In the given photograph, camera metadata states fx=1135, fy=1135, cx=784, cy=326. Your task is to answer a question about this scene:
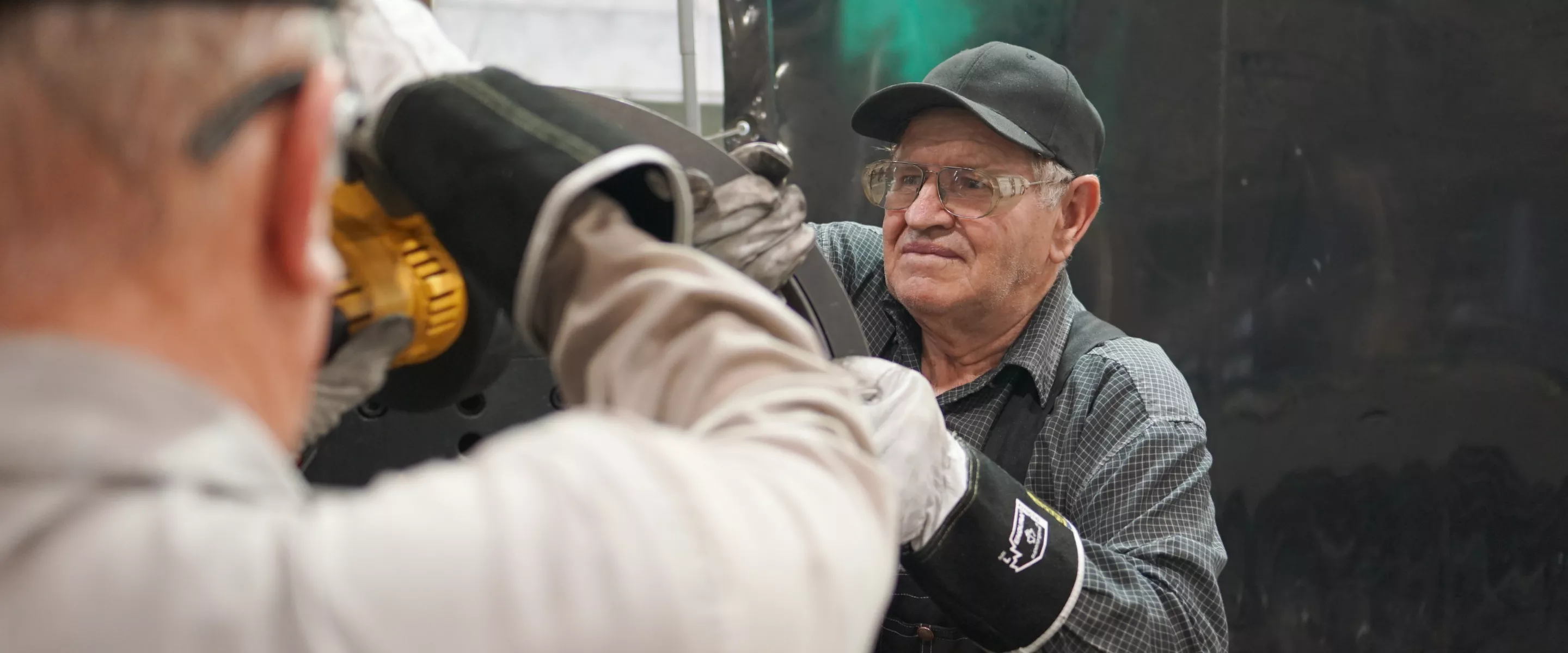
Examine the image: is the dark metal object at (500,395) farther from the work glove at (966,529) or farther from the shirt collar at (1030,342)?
the shirt collar at (1030,342)

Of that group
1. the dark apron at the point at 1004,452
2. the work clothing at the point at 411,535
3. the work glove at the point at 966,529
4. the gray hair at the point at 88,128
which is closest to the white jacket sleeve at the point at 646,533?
the work clothing at the point at 411,535

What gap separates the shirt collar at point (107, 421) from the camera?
1.05 ft

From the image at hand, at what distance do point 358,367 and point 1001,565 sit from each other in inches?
19.1

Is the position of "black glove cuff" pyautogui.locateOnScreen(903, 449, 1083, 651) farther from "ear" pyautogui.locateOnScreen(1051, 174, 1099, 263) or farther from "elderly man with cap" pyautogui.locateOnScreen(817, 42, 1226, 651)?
"ear" pyautogui.locateOnScreen(1051, 174, 1099, 263)

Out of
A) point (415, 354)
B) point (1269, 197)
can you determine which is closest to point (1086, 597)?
point (415, 354)

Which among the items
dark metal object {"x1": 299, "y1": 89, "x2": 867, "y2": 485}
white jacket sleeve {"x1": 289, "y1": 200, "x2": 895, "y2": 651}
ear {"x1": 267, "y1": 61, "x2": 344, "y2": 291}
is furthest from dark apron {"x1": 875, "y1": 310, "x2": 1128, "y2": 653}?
ear {"x1": 267, "y1": 61, "x2": 344, "y2": 291}

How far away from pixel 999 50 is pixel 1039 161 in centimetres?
14

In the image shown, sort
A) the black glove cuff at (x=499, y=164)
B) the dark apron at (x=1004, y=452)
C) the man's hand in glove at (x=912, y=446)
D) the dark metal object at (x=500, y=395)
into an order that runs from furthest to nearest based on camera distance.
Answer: the dark apron at (x=1004, y=452) → the man's hand in glove at (x=912, y=446) → the dark metal object at (x=500, y=395) → the black glove cuff at (x=499, y=164)

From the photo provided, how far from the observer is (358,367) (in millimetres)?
585

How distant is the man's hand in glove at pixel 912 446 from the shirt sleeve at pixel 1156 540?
0.68 ft

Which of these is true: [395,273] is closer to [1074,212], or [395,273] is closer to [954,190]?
[954,190]

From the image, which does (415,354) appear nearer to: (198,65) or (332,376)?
(332,376)

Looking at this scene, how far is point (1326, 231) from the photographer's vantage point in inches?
76.1

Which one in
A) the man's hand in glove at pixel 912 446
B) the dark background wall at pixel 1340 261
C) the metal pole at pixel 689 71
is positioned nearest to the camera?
the man's hand in glove at pixel 912 446
